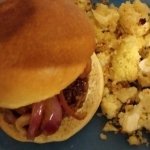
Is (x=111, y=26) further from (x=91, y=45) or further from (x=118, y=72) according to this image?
(x=91, y=45)

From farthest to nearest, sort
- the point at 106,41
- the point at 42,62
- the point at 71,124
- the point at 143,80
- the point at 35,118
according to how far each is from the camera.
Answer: the point at 106,41 < the point at 143,80 < the point at 71,124 < the point at 35,118 < the point at 42,62

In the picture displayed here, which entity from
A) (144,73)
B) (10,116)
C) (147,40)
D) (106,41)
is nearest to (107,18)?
(106,41)

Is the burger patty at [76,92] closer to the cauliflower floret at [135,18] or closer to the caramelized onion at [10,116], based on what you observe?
the caramelized onion at [10,116]

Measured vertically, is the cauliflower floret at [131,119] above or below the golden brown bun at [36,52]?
below

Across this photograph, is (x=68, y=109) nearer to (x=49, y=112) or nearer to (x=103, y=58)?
(x=49, y=112)

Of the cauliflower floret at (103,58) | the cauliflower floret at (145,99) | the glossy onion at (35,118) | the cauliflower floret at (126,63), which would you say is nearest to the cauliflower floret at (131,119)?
the cauliflower floret at (145,99)

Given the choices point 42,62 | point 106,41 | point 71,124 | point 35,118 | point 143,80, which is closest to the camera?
point 42,62

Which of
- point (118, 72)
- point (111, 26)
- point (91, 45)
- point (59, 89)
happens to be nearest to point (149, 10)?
point (111, 26)
